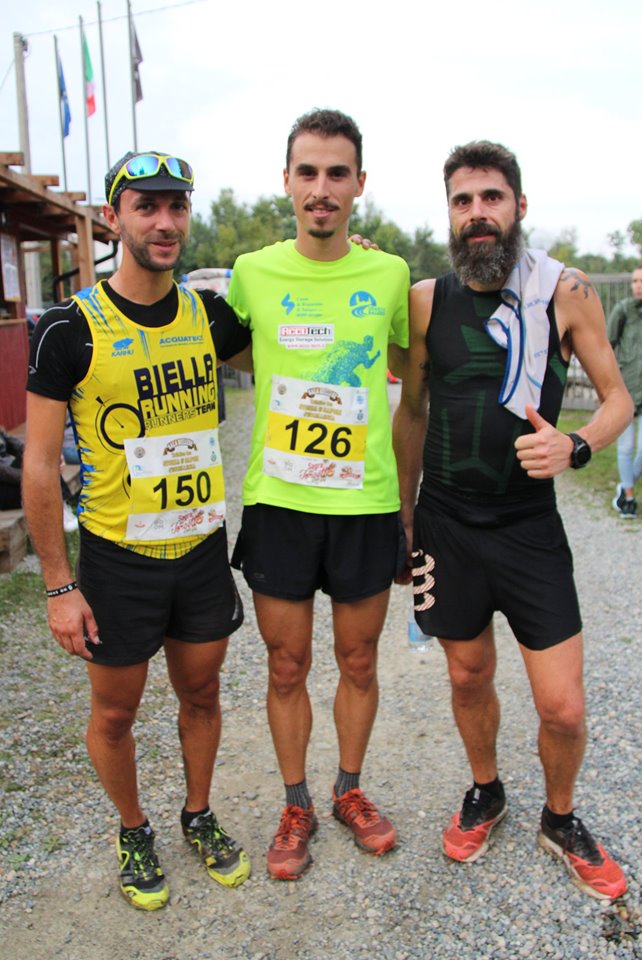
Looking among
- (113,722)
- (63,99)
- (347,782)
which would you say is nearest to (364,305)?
(113,722)

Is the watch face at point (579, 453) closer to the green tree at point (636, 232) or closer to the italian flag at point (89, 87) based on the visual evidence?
the italian flag at point (89, 87)

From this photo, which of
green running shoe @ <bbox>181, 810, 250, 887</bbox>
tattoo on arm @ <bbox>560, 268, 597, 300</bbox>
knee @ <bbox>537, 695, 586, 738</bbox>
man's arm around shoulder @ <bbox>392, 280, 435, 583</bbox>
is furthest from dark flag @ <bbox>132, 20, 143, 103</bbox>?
knee @ <bbox>537, 695, 586, 738</bbox>

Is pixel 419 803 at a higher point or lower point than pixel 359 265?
lower

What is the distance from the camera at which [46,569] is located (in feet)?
8.41

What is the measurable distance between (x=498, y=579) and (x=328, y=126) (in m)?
1.61

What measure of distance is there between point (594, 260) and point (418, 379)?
172 ft

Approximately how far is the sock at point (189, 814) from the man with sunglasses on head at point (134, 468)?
0.80ft

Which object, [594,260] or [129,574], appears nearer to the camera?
[129,574]

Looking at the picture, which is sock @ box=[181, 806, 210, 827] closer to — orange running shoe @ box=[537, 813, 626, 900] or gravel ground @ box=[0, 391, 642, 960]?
gravel ground @ box=[0, 391, 642, 960]

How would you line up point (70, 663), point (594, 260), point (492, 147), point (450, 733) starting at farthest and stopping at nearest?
point (594, 260) < point (70, 663) < point (450, 733) < point (492, 147)

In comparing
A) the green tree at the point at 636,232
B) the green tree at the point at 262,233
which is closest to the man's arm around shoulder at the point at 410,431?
the green tree at the point at 262,233

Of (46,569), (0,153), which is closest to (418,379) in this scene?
(46,569)

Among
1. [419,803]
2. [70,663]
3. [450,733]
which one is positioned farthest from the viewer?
[70,663]

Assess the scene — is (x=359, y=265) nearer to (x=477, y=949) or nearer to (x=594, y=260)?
(x=477, y=949)
